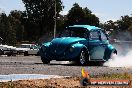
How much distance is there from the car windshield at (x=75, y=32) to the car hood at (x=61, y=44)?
0.89 m

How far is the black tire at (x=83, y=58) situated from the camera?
62.0 feet

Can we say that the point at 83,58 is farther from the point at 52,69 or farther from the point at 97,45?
the point at 52,69

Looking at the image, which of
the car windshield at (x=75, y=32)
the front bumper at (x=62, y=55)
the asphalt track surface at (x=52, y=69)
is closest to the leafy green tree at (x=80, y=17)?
the car windshield at (x=75, y=32)

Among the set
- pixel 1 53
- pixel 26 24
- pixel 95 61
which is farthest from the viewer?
pixel 26 24

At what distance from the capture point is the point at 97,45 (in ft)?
66.0

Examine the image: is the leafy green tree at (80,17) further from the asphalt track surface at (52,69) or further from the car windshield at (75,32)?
the asphalt track surface at (52,69)

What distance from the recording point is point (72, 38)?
19.2 meters

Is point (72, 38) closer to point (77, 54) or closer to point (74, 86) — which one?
point (77, 54)

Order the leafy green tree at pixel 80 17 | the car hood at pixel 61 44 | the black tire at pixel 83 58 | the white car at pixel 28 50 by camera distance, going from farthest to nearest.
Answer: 1. the leafy green tree at pixel 80 17
2. the white car at pixel 28 50
3. the black tire at pixel 83 58
4. the car hood at pixel 61 44

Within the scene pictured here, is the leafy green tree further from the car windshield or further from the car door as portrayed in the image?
the car windshield

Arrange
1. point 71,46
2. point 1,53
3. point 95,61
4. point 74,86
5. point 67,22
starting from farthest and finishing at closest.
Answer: point 67,22 < point 1,53 < point 95,61 < point 71,46 < point 74,86

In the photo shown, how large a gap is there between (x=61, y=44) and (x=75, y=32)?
172 cm

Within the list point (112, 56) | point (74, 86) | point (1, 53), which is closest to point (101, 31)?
point (112, 56)

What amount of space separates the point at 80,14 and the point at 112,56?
93.9 meters
